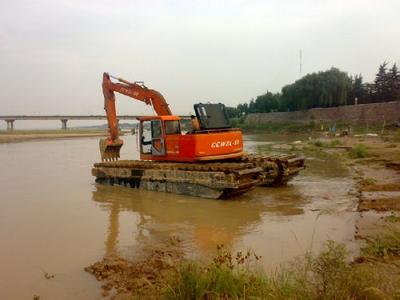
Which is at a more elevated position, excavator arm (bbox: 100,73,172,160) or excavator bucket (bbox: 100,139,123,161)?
excavator arm (bbox: 100,73,172,160)

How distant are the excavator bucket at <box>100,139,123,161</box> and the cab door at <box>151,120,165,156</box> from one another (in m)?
3.17

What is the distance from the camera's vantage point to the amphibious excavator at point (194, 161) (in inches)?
459

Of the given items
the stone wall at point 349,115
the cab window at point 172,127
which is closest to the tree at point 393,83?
the stone wall at point 349,115

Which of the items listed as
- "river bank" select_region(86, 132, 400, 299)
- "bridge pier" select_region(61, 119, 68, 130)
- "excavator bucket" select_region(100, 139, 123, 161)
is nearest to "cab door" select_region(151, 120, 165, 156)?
"excavator bucket" select_region(100, 139, 123, 161)

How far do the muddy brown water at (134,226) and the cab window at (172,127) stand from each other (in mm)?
2019

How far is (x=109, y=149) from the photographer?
16281 mm

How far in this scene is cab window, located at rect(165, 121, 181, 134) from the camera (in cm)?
1327

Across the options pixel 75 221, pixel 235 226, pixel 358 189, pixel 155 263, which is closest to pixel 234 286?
pixel 155 263

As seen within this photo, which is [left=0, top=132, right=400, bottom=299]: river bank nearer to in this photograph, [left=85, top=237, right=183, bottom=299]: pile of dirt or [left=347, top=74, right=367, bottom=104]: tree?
[left=85, top=237, right=183, bottom=299]: pile of dirt

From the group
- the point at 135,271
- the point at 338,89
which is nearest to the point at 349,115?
the point at 338,89

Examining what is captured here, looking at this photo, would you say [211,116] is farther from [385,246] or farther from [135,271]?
[385,246]

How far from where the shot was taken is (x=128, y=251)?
7.23m

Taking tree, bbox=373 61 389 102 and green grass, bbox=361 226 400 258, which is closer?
green grass, bbox=361 226 400 258

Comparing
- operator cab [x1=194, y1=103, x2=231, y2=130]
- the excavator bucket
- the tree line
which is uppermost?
the tree line
